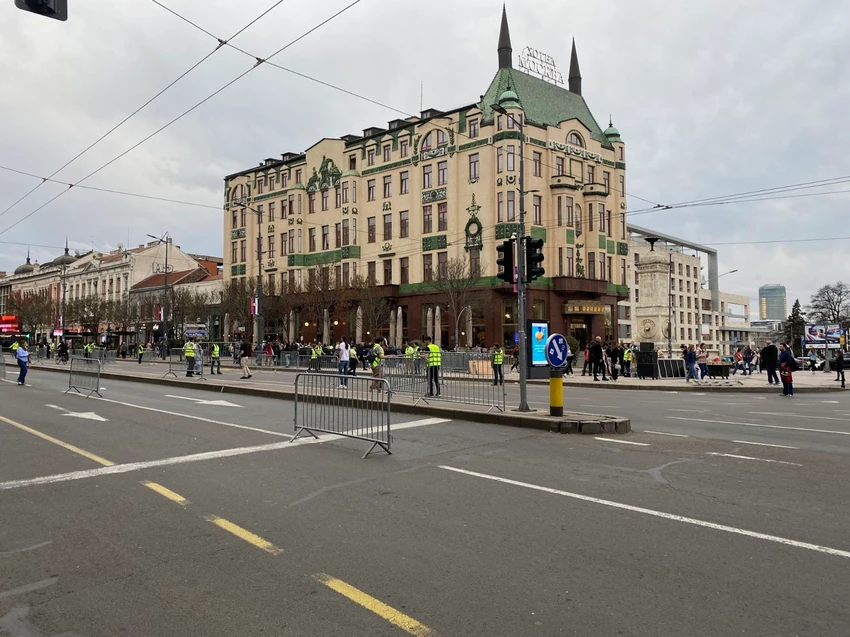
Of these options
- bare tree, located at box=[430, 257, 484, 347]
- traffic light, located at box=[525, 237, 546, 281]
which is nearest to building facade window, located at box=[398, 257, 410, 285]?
bare tree, located at box=[430, 257, 484, 347]

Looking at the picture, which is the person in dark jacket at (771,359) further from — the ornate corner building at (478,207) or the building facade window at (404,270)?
the building facade window at (404,270)

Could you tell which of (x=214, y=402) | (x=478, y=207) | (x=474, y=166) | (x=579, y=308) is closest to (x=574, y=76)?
(x=474, y=166)

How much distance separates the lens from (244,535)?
5.03 metres

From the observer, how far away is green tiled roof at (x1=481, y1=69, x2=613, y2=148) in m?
46.6

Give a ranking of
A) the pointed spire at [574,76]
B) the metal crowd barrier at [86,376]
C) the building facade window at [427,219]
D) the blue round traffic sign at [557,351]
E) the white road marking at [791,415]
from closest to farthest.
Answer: the blue round traffic sign at [557,351] < the white road marking at [791,415] < the metal crowd barrier at [86,376] < the building facade window at [427,219] < the pointed spire at [574,76]

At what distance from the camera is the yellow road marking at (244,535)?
471 cm

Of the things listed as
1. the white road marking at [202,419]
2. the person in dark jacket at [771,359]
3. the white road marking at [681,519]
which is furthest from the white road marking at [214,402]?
the person in dark jacket at [771,359]

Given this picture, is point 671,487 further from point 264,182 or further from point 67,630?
point 264,182

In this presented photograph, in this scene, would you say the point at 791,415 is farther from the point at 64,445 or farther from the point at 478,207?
the point at 478,207

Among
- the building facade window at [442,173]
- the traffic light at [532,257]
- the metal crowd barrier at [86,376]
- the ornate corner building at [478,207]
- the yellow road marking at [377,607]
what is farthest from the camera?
the building facade window at [442,173]

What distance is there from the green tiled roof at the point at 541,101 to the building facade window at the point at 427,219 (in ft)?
27.9

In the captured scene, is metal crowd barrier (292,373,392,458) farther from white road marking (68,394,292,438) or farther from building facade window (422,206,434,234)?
building facade window (422,206,434,234)

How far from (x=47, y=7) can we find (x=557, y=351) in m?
9.32

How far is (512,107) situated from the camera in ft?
144
